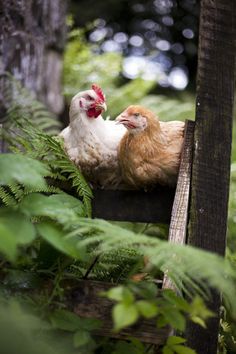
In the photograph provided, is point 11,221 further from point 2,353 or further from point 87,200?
point 87,200

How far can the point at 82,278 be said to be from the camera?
1.86 meters

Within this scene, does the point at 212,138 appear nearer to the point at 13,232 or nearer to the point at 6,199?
the point at 6,199

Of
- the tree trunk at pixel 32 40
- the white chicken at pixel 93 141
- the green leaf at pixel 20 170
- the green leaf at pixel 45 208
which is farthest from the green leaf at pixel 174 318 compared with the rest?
the tree trunk at pixel 32 40

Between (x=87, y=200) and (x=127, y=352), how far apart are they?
0.67 meters

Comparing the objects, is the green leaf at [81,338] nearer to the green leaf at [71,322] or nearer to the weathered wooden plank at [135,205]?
the green leaf at [71,322]

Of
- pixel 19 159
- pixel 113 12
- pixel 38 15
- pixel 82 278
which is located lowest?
pixel 82 278

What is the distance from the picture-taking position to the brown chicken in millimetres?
2305

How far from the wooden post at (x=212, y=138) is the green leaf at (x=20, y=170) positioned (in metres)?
0.68

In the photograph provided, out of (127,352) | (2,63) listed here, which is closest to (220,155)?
(127,352)

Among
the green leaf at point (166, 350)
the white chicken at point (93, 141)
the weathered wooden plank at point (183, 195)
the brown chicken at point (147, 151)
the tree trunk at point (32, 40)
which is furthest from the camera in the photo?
the tree trunk at point (32, 40)

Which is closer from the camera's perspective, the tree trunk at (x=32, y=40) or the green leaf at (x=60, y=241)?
the green leaf at (x=60, y=241)

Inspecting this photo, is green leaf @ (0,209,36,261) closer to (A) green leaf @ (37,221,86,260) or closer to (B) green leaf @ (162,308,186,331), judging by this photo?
(A) green leaf @ (37,221,86,260)

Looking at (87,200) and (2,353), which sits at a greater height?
(87,200)

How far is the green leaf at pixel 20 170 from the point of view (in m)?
1.60
